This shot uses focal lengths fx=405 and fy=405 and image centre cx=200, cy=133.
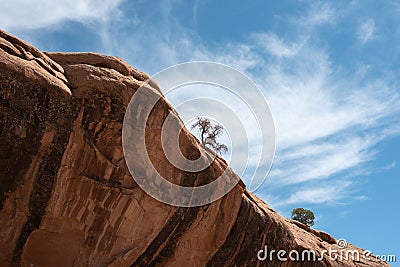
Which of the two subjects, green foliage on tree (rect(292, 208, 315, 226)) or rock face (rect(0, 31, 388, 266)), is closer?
rock face (rect(0, 31, 388, 266))

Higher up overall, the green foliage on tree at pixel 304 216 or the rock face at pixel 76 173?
the green foliage on tree at pixel 304 216

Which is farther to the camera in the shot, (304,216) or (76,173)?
(304,216)

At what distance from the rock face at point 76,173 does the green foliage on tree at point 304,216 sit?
26.0 metres

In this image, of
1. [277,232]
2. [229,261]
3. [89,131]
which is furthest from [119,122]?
[277,232]

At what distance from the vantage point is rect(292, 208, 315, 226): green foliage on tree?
3694 cm

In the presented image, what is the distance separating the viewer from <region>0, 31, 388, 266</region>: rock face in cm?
931

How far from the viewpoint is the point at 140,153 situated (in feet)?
37.2

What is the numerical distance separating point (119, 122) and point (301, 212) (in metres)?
30.4

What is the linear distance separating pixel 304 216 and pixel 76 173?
100ft

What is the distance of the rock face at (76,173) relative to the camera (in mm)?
9312

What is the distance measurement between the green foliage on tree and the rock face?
26040 mm

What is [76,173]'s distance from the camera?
10305mm

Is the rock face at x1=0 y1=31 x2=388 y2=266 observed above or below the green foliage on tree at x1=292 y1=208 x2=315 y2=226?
below

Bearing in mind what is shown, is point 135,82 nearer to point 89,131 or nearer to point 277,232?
point 89,131
